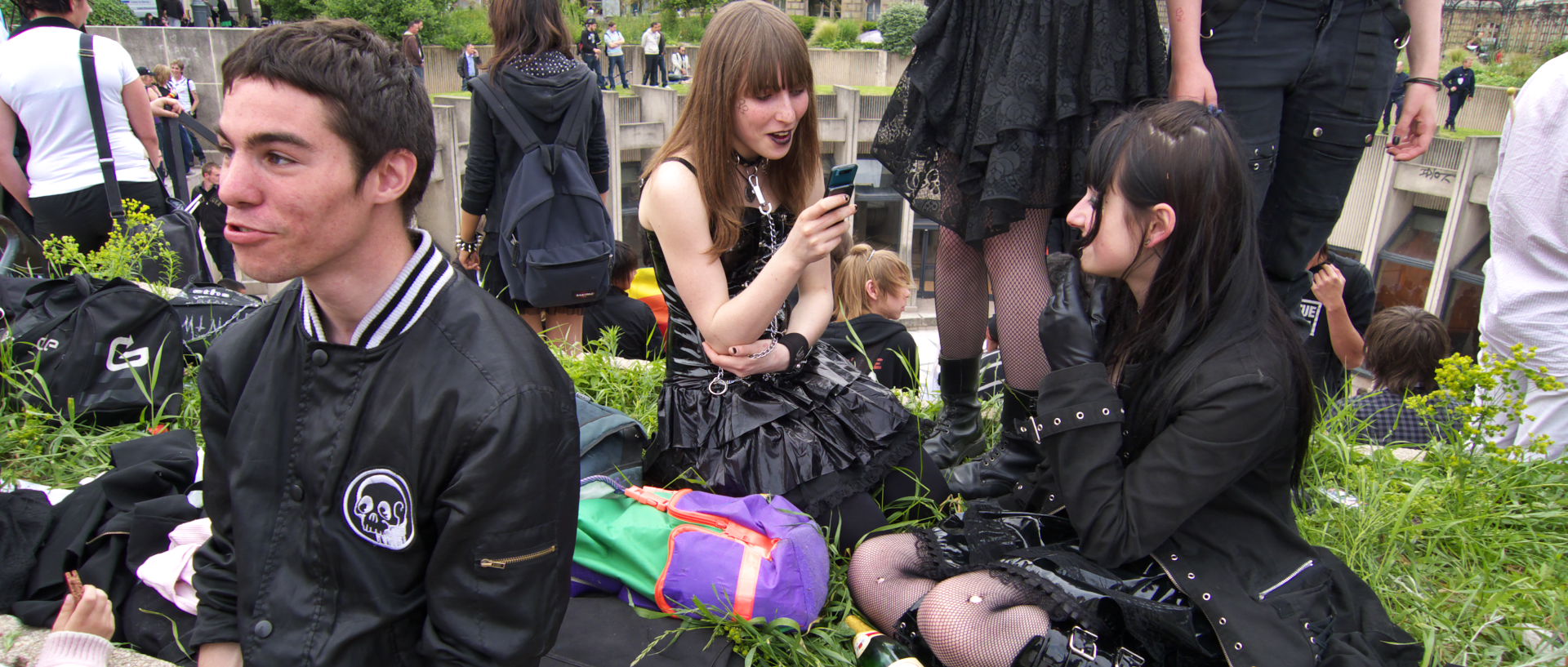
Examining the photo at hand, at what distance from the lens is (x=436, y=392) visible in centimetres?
149

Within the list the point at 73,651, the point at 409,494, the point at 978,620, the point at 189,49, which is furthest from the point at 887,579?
the point at 189,49

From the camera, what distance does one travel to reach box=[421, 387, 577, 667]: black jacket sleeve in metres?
1.46

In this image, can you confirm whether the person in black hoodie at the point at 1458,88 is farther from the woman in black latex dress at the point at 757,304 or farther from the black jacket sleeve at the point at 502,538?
the black jacket sleeve at the point at 502,538

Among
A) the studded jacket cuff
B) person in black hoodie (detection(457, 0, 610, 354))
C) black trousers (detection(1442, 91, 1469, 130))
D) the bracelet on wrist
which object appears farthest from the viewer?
black trousers (detection(1442, 91, 1469, 130))

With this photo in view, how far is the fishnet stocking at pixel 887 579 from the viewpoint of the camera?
228cm

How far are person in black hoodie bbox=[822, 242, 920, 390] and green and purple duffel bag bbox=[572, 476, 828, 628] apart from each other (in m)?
1.46

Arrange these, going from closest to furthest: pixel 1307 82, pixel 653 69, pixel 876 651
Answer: pixel 876 651 < pixel 1307 82 < pixel 653 69

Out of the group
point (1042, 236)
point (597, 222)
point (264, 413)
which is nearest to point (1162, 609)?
point (1042, 236)

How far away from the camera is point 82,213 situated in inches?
167

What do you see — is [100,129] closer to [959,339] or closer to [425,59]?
[959,339]

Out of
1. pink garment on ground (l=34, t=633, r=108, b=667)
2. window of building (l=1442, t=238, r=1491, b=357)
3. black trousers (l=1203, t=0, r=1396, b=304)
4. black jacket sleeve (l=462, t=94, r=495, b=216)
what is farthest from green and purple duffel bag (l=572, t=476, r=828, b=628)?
window of building (l=1442, t=238, r=1491, b=357)

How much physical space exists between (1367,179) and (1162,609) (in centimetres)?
1979

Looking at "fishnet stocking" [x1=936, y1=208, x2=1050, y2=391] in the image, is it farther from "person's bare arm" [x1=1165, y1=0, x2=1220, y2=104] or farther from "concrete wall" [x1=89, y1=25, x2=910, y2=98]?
"concrete wall" [x1=89, y1=25, x2=910, y2=98]

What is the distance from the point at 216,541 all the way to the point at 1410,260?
21.0m
